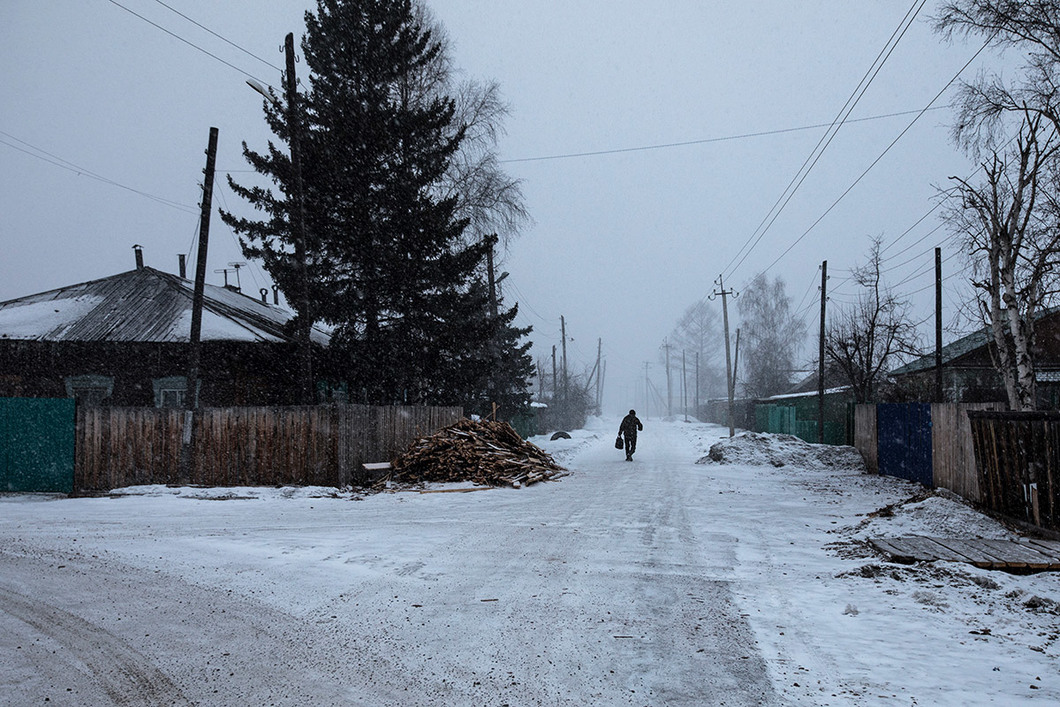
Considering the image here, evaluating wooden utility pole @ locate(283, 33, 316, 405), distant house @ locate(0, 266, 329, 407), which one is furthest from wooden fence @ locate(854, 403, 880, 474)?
distant house @ locate(0, 266, 329, 407)

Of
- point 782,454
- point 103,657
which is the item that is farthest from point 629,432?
point 103,657

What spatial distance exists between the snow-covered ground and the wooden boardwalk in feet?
0.87

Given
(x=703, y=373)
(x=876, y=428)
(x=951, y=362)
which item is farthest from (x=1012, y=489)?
(x=703, y=373)

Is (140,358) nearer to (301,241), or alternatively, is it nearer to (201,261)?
(201,261)

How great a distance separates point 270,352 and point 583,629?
1730 cm

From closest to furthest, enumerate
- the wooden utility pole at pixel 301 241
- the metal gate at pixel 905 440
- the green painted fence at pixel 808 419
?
the metal gate at pixel 905 440, the wooden utility pole at pixel 301 241, the green painted fence at pixel 808 419

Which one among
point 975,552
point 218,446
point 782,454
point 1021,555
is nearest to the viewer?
point 1021,555

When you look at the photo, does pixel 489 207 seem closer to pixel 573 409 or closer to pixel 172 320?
pixel 172 320

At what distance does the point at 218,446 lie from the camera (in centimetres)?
1355

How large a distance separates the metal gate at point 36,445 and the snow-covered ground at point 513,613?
407cm

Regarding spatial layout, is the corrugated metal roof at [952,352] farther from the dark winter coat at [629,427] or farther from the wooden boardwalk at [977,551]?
the wooden boardwalk at [977,551]

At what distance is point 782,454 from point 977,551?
14063 millimetres

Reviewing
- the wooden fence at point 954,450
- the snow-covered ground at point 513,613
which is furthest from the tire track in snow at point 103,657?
the wooden fence at point 954,450

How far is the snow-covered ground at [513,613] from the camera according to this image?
12.0 feet
